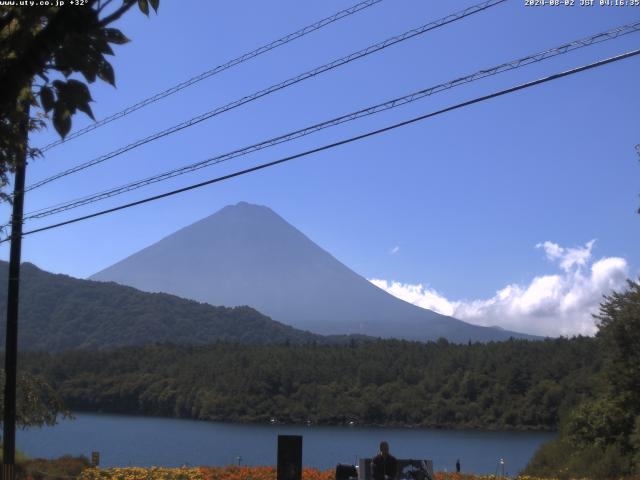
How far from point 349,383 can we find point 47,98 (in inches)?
3403

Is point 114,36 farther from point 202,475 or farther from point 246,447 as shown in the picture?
point 246,447

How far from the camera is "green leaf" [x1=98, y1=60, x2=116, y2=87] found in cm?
355

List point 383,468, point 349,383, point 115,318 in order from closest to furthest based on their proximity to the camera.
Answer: point 383,468, point 349,383, point 115,318

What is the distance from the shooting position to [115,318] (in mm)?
177500

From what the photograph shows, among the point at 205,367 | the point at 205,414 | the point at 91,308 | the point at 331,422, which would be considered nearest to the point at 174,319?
the point at 91,308

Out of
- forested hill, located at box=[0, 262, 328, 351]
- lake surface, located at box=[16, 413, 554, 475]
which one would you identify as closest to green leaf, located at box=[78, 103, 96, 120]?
lake surface, located at box=[16, 413, 554, 475]

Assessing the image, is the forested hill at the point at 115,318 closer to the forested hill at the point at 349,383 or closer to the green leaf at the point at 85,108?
the forested hill at the point at 349,383

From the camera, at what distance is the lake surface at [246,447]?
3556 centimetres

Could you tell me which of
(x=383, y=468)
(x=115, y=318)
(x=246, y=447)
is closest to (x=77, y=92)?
(x=383, y=468)

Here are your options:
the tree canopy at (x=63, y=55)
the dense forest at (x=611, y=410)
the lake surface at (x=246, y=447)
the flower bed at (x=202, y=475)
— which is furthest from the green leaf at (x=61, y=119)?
the lake surface at (x=246, y=447)

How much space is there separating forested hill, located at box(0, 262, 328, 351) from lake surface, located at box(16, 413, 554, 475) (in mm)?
97018

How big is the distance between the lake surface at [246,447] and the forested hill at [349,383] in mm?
4708

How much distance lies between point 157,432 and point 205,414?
88.9ft

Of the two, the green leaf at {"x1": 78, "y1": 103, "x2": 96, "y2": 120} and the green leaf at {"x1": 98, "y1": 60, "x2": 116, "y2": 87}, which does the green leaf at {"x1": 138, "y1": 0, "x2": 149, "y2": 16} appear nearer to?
the green leaf at {"x1": 98, "y1": 60, "x2": 116, "y2": 87}
